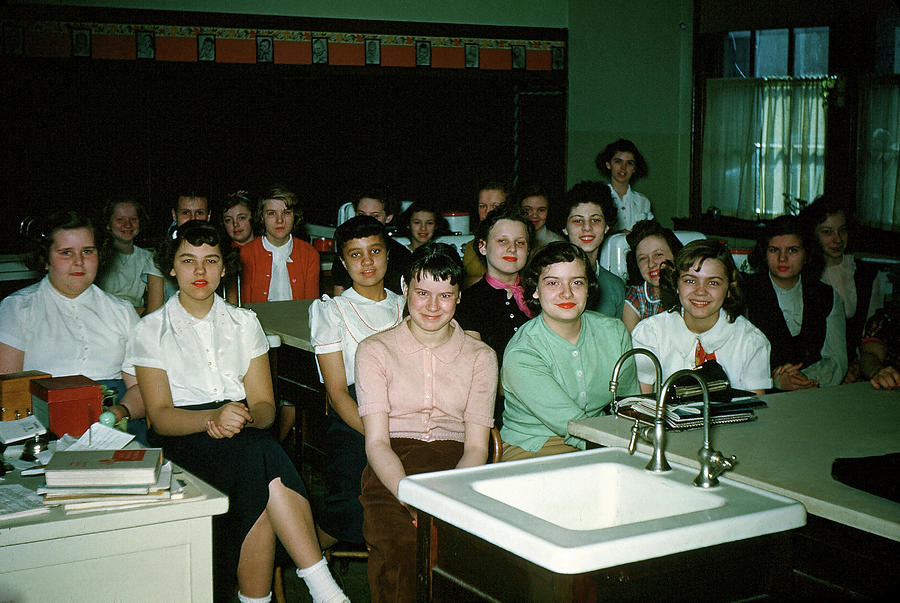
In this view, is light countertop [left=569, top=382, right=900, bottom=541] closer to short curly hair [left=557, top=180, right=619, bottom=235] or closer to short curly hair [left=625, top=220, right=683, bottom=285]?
short curly hair [left=625, top=220, right=683, bottom=285]

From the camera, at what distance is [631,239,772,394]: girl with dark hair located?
10.4 feet

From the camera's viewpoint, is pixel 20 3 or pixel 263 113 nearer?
pixel 20 3

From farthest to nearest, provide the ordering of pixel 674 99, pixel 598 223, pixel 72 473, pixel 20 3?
1. pixel 674 99
2. pixel 20 3
3. pixel 598 223
4. pixel 72 473

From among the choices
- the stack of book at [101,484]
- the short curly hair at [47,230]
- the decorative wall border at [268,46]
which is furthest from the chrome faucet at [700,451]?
the decorative wall border at [268,46]

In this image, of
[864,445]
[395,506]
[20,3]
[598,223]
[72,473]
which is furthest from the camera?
[20,3]

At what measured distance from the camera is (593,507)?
6.84 ft

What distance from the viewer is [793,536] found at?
203 centimetres

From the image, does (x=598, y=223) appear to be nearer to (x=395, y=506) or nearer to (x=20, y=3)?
(x=395, y=506)

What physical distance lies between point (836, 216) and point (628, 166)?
228cm

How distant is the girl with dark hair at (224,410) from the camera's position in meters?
2.76

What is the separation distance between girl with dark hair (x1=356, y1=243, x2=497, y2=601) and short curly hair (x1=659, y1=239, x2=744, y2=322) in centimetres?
89

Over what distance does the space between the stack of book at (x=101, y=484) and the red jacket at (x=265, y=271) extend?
3265 millimetres

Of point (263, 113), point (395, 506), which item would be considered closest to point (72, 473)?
point (395, 506)

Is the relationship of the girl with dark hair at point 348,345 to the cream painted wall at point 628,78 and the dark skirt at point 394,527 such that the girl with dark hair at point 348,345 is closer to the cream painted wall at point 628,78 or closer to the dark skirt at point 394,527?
the dark skirt at point 394,527
